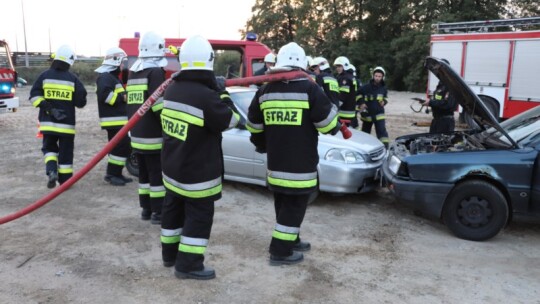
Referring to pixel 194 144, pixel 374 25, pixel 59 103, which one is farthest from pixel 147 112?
pixel 374 25

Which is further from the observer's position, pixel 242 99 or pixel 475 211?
pixel 242 99

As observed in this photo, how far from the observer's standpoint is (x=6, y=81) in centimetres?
1132

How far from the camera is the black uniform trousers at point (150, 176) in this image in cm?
464

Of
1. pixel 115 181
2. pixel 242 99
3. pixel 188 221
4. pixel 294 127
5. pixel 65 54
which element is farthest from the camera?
pixel 115 181

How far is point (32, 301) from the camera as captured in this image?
3.32 m

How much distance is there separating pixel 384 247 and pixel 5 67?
A: 10911 millimetres

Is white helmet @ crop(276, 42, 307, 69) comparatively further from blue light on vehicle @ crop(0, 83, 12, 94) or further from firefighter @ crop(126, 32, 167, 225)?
blue light on vehicle @ crop(0, 83, 12, 94)

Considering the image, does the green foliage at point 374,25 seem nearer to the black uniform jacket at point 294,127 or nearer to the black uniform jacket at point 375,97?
the black uniform jacket at point 375,97

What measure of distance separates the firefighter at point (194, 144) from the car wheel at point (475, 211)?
2.52m

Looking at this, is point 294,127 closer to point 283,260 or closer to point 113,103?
point 283,260

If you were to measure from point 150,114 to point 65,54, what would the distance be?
88.0 inches

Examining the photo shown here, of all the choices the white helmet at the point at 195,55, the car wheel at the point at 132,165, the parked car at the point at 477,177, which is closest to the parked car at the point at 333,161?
the parked car at the point at 477,177

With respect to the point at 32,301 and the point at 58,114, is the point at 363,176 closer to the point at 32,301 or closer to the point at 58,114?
the point at 32,301

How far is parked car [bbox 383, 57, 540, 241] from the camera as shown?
4.45 metres
